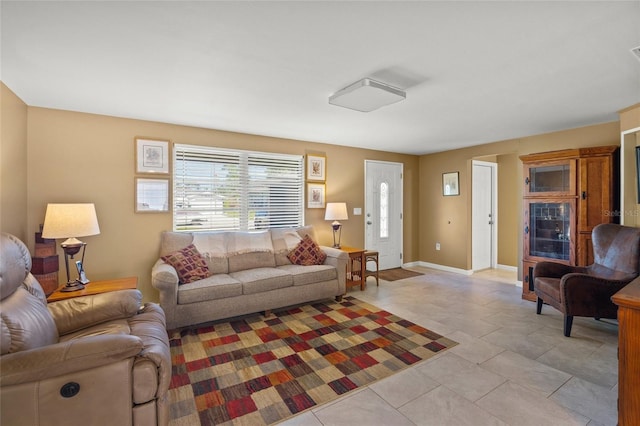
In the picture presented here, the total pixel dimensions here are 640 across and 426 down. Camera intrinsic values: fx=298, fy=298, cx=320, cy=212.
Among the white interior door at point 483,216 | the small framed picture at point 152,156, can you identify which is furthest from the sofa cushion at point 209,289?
the white interior door at point 483,216

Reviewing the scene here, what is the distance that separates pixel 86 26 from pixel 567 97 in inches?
158

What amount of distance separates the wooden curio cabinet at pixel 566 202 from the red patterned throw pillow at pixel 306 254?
2854 mm

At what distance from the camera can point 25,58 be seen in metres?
2.13

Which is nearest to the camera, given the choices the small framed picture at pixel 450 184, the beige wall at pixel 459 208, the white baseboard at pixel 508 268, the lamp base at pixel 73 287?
the lamp base at pixel 73 287

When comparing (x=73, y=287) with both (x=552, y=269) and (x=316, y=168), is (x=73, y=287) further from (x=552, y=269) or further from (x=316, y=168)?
(x=552, y=269)

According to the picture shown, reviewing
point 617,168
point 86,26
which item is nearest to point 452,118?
point 617,168

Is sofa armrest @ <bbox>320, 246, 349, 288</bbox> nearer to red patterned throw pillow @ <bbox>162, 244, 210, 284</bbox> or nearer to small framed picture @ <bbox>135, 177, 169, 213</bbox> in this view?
red patterned throw pillow @ <bbox>162, 244, 210, 284</bbox>

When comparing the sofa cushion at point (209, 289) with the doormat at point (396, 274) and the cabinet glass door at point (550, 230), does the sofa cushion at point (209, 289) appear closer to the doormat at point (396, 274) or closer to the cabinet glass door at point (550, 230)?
the doormat at point (396, 274)

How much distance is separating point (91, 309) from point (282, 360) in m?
1.47

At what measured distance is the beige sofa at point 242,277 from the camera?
304 centimetres

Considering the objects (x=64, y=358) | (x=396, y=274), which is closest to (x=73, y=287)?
(x=64, y=358)

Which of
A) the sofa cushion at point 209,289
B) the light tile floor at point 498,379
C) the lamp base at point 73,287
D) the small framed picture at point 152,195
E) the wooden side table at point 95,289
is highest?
the small framed picture at point 152,195

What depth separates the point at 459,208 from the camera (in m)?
5.66

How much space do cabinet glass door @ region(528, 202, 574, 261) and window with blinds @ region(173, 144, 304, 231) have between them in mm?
3369
